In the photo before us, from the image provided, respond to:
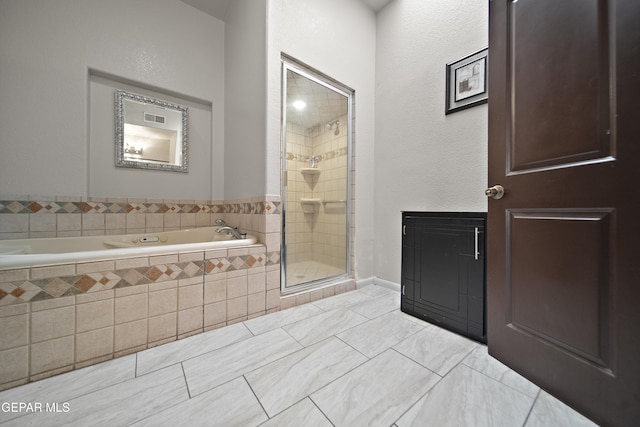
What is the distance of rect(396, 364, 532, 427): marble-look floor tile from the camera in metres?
0.79

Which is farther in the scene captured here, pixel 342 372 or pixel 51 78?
pixel 51 78

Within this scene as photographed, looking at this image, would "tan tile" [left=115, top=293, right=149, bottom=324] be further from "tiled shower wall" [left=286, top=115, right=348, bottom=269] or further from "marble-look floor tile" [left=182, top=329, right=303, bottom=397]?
"tiled shower wall" [left=286, top=115, right=348, bottom=269]

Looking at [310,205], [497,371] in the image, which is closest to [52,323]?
[310,205]

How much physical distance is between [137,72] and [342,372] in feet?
9.30

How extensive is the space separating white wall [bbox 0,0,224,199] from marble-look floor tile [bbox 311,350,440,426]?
2.24 meters

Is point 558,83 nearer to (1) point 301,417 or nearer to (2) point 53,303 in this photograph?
(1) point 301,417

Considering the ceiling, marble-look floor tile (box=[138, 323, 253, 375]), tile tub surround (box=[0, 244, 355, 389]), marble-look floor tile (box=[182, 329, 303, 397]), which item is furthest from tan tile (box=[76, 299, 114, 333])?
the ceiling

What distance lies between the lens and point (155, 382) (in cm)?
98

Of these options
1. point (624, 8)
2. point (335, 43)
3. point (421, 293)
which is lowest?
point (421, 293)

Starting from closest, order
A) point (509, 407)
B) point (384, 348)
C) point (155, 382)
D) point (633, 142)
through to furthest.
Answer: point (633, 142), point (509, 407), point (155, 382), point (384, 348)

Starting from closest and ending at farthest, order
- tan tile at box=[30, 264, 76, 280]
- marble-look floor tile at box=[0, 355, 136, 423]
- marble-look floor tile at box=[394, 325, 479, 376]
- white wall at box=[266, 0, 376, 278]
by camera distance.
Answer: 1. marble-look floor tile at box=[0, 355, 136, 423]
2. tan tile at box=[30, 264, 76, 280]
3. marble-look floor tile at box=[394, 325, 479, 376]
4. white wall at box=[266, 0, 376, 278]

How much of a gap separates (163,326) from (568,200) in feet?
6.86

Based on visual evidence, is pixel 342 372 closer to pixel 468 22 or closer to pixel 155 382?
pixel 155 382

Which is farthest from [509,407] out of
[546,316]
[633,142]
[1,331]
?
[1,331]
